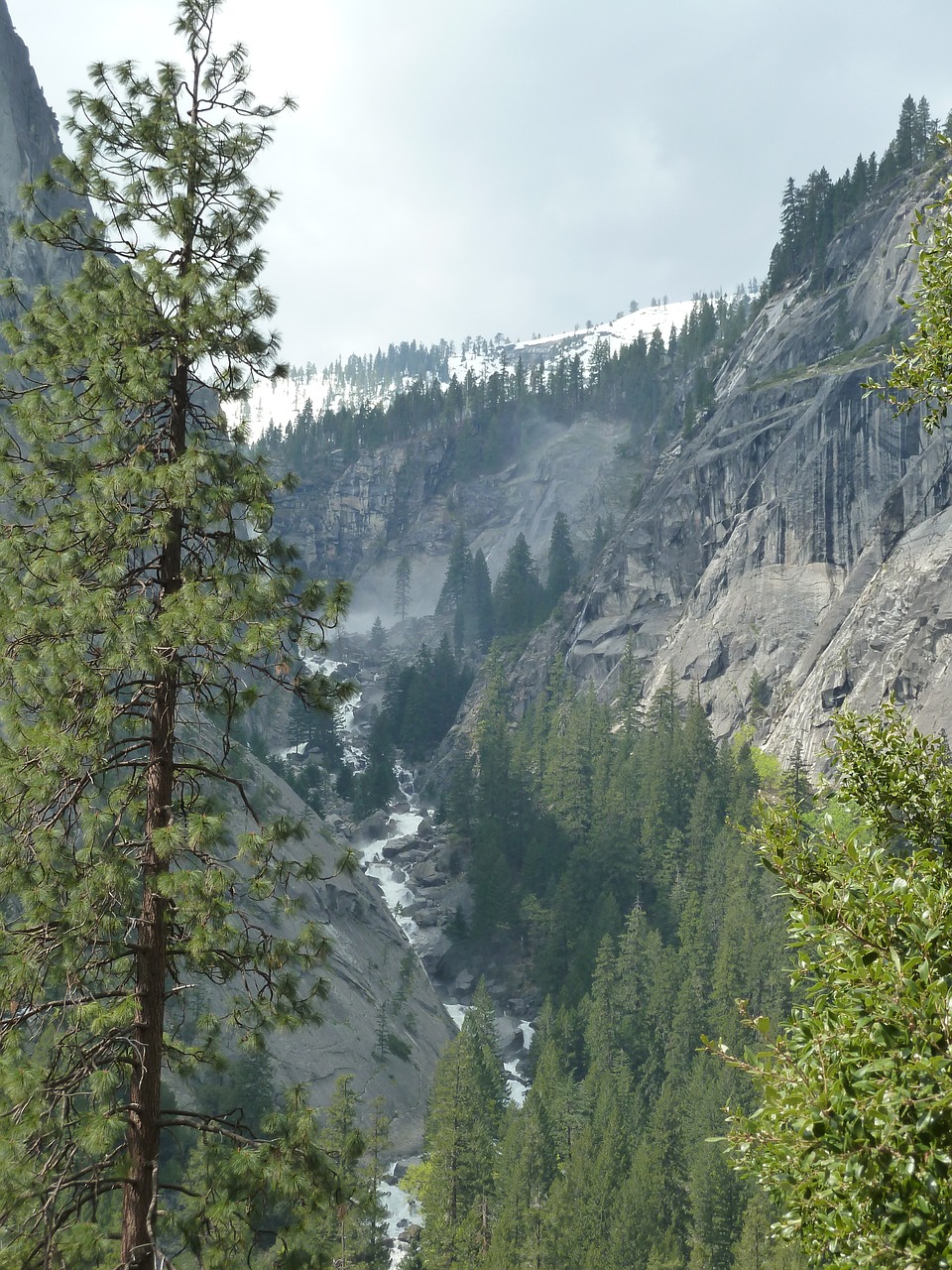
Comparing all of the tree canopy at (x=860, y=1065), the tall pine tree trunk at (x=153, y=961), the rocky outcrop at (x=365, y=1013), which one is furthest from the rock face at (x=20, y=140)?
the tree canopy at (x=860, y=1065)

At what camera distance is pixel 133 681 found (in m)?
10.6

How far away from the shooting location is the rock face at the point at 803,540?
76.0 meters

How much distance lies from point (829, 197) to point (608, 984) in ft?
314

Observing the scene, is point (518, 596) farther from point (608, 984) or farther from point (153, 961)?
point (153, 961)

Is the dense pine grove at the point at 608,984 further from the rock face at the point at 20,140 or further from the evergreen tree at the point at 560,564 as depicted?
the rock face at the point at 20,140

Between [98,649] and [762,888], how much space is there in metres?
62.0

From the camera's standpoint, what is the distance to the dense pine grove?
3850 cm

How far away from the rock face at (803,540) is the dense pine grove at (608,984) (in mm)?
7089

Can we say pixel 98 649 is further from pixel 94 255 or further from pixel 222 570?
pixel 94 255

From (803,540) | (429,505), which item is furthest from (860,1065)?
(429,505)

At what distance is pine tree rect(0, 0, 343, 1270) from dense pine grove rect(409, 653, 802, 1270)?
5679mm

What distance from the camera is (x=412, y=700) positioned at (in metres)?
110

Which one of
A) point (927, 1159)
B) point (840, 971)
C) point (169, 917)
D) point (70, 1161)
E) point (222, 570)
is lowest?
point (70, 1161)

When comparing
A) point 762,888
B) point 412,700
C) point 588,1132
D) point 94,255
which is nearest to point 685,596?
point 412,700
